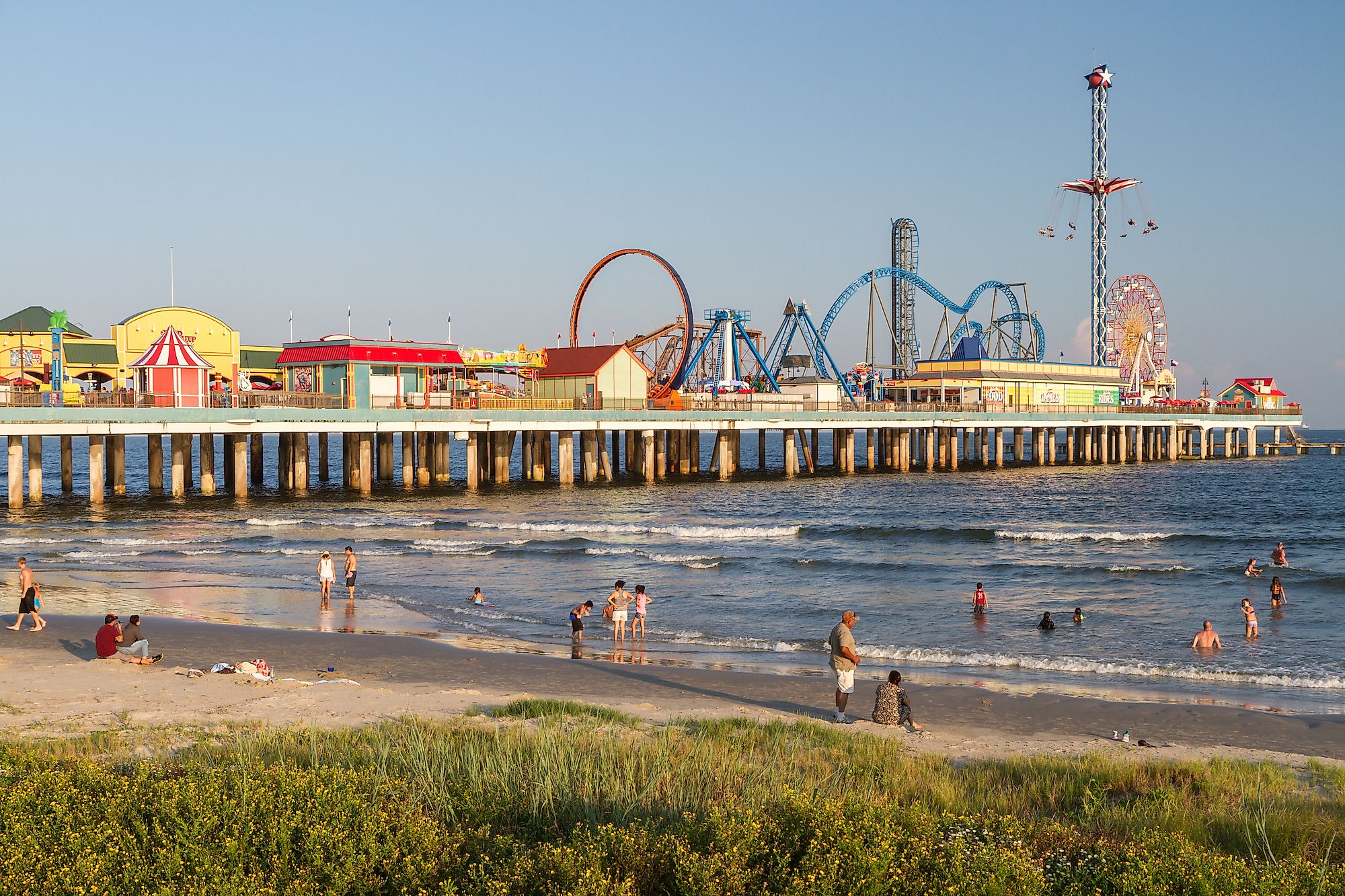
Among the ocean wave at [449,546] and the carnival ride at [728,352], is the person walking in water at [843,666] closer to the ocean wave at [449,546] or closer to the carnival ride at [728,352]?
the ocean wave at [449,546]

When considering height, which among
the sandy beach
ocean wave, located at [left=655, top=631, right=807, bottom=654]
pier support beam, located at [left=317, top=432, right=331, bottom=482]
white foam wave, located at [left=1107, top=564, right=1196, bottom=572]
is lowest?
ocean wave, located at [left=655, top=631, right=807, bottom=654]

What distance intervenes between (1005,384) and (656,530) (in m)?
52.2

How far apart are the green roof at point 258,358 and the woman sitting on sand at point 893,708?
63.2m

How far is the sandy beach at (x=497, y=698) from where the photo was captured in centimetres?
1265

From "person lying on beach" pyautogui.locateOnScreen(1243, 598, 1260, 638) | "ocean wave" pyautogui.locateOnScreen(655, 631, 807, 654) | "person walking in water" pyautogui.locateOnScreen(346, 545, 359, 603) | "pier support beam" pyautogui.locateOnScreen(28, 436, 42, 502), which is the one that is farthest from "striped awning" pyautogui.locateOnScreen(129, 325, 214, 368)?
"person lying on beach" pyautogui.locateOnScreen(1243, 598, 1260, 638)

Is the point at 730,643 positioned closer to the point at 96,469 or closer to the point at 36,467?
the point at 96,469

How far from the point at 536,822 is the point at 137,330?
169 feet

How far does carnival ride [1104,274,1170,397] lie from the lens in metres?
108

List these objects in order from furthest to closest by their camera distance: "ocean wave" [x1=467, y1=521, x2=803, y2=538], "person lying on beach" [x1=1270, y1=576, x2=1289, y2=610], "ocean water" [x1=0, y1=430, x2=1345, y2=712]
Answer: "ocean wave" [x1=467, y1=521, x2=803, y2=538], "person lying on beach" [x1=1270, y1=576, x2=1289, y2=610], "ocean water" [x1=0, y1=430, x2=1345, y2=712]

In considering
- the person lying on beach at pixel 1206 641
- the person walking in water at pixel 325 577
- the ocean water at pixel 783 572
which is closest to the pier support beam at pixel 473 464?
the ocean water at pixel 783 572

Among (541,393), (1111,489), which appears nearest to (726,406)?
(541,393)

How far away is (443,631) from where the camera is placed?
21.5 meters

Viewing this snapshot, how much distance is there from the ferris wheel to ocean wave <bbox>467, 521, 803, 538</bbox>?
7983 cm

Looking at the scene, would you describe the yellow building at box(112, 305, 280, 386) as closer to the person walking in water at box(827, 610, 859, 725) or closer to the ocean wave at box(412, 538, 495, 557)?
the ocean wave at box(412, 538, 495, 557)
